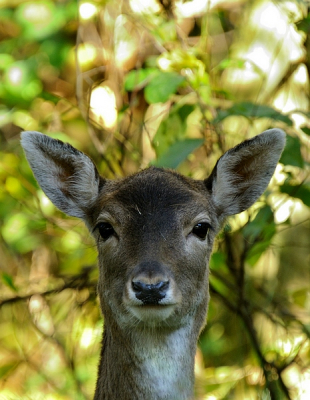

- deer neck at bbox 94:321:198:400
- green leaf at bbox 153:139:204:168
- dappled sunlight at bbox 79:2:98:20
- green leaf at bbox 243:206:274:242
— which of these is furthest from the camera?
dappled sunlight at bbox 79:2:98:20

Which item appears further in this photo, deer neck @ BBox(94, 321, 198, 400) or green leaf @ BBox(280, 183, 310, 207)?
green leaf @ BBox(280, 183, 310, 207)

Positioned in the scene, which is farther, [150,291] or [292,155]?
[292,155]

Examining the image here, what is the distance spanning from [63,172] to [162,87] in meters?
1.02

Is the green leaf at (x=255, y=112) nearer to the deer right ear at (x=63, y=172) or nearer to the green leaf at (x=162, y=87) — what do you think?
the green leaf at (x=162, y=87)

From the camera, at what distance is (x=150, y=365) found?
4.27m

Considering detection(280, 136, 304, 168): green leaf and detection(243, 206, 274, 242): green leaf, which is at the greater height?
detection(280, 136, 304, 168): green leaf

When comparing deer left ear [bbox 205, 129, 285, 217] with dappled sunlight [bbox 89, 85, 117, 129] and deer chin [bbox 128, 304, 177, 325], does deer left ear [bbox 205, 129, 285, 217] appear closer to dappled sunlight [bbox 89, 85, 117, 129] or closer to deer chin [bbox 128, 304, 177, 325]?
deer chin [bbox 128, 304, 177, 325]

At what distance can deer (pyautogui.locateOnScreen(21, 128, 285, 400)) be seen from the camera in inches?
160

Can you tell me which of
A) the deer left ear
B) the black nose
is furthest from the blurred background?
the black nose

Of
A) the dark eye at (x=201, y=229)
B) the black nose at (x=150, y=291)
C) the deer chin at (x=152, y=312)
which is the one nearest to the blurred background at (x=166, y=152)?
the dark eye at (x=201, y=229)

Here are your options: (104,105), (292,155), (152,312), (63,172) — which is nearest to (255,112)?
(292,155)

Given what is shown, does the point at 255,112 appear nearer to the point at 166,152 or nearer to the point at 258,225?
the point at 166,152

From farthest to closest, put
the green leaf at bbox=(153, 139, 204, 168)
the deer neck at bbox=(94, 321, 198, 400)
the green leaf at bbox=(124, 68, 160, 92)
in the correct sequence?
the green leaf at bbox=(124, 68, 160, 92) < the green leaf at bbox=(153, 139, 204, 168) < the deer neck at bbox=(94, 321, 198, 400)

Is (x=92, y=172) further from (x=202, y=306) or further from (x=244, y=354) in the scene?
(x=244, y=354)
